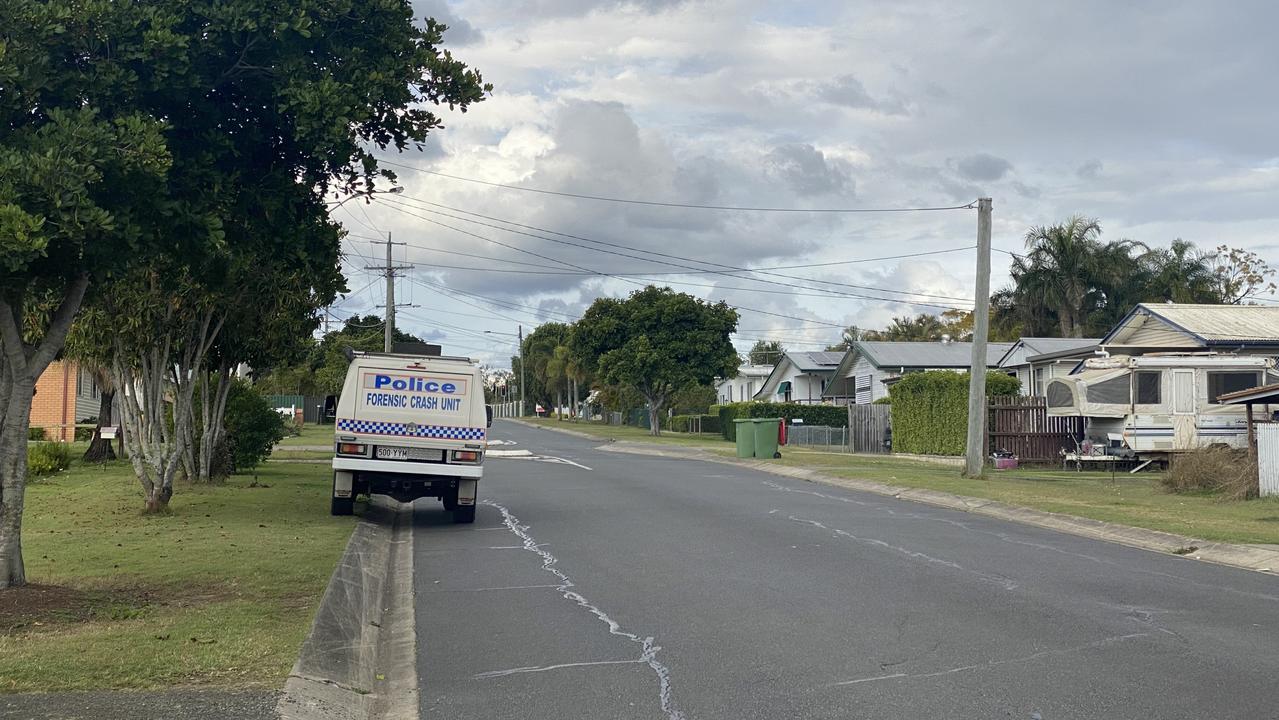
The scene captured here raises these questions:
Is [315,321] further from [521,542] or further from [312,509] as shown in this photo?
[521,542]

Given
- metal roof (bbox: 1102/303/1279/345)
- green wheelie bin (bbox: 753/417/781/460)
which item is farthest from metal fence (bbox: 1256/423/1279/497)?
green wheelie bin (bbox: 753/417/781/460)

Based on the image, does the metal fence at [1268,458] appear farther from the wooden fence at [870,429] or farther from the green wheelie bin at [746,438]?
the wooden fence at [870,429]

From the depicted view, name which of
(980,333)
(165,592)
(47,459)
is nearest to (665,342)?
(980,333)

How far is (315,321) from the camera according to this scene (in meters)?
20.3

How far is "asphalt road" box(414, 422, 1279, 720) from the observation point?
6.69m

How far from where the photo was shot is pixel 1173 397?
27500mm

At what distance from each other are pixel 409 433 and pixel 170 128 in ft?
25.7

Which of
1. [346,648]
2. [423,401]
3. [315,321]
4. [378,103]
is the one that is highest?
[378,103]

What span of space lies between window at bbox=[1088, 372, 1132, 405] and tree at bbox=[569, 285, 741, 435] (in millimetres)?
32123

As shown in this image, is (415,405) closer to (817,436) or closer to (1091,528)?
(1091,528)

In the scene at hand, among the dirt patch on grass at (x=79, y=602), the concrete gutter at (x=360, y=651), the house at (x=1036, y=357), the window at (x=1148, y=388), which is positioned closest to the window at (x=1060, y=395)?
the window at (x=1148, y=388)

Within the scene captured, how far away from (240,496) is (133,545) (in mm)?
6189

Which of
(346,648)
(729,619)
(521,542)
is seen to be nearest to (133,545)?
(521,542)

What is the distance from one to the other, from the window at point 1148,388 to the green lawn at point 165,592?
19.7 m
